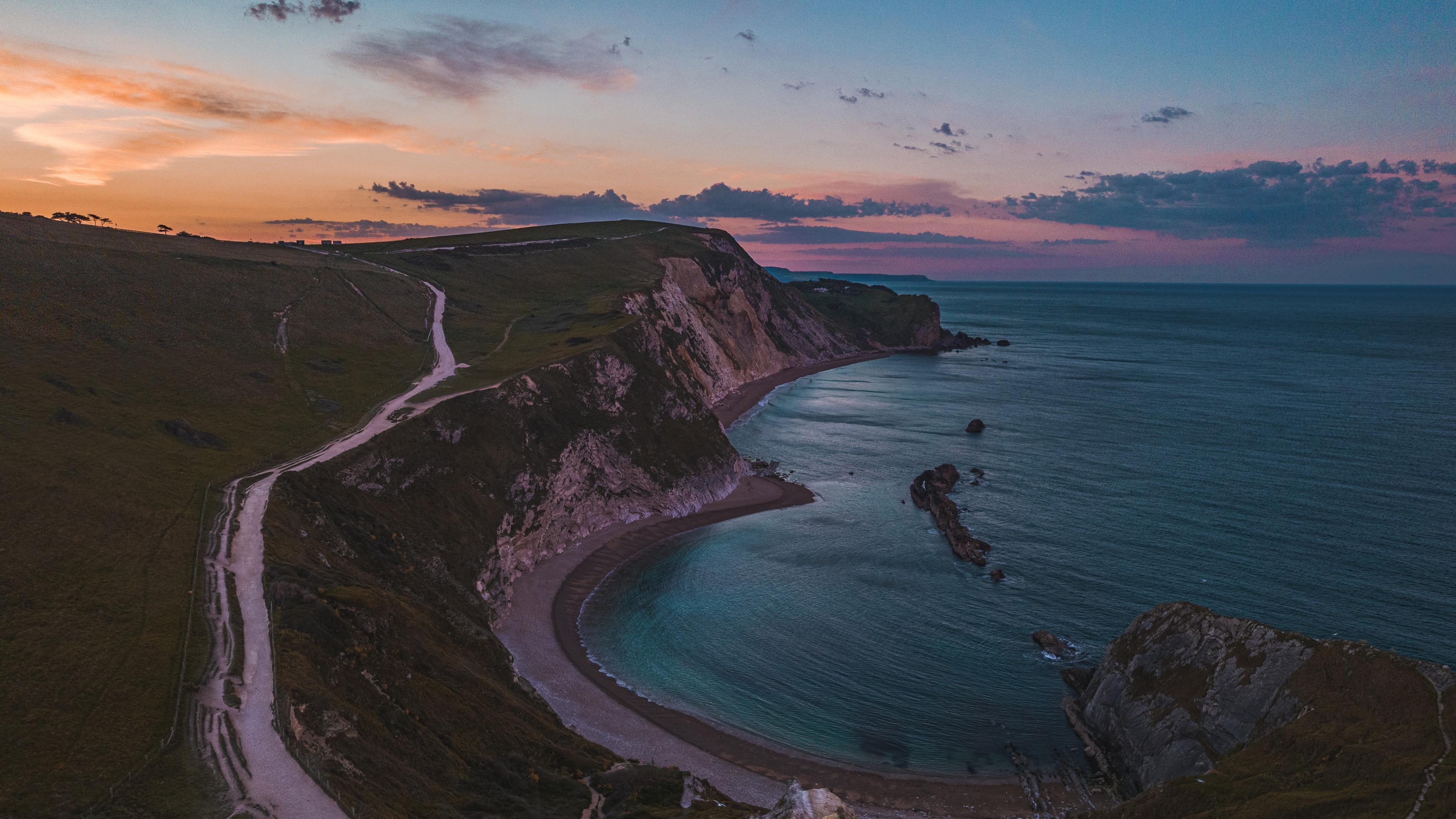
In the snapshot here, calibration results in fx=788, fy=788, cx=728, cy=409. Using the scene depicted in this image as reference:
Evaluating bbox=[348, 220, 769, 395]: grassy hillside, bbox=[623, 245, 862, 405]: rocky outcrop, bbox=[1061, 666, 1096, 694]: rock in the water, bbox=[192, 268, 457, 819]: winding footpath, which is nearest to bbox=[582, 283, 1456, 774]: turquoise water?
bbox=[1061, 666, 1096, 694]: rock in the water

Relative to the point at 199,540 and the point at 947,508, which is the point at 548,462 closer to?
the point at 199,540

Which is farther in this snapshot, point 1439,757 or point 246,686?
point 246,686

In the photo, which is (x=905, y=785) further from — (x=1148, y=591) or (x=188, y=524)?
(x=188, y=524)

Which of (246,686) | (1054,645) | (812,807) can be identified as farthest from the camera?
(1054,645)

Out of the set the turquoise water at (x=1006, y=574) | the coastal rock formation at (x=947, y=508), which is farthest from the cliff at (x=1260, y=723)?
the coastal rock formation at (x=947, y=508)

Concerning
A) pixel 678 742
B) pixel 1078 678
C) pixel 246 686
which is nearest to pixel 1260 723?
pixel 1078 678

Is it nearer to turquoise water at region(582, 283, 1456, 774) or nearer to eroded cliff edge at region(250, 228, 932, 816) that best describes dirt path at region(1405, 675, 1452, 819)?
turquoise water at region(582, 283, 1456, 774)

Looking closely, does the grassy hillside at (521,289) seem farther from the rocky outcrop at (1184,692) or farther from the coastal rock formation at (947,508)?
the rocky outcrop at (1184,692)

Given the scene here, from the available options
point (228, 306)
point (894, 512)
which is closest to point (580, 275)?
point (228, 306)
